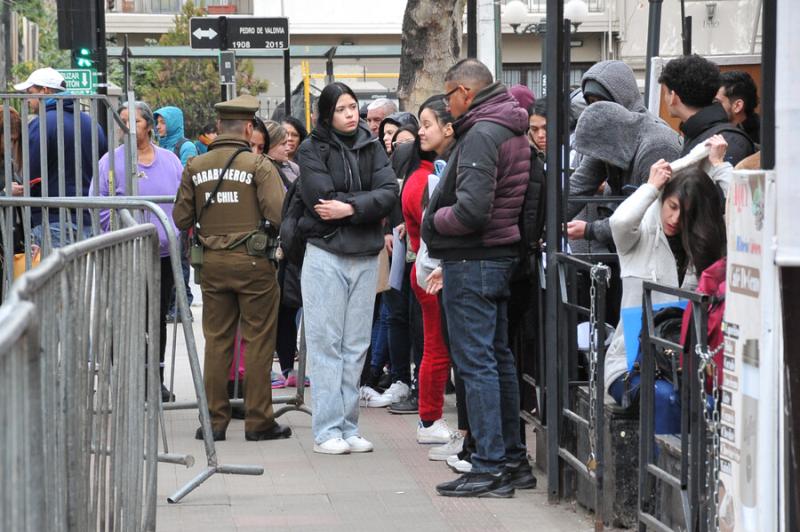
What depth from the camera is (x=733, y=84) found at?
24.4 ft

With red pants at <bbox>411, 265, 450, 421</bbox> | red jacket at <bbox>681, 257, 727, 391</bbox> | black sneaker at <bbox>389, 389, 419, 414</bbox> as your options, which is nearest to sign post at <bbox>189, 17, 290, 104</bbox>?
black sneaker at <bbox>389, 389, 419, 414</bbox>

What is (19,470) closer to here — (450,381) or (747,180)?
(747,180)

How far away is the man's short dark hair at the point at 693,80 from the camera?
6129 millimetres

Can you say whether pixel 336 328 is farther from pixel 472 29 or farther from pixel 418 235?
pixel 472 29

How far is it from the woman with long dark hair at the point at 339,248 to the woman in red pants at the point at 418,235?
0.16 m

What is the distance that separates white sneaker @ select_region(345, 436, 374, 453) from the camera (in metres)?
7.62

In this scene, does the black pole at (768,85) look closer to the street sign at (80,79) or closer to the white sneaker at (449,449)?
the white sneaker at (449,449)

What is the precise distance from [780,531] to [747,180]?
0.95m

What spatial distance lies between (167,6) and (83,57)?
108 feet

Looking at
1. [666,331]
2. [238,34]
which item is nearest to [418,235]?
[666,331]

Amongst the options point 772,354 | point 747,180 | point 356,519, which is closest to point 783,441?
point 772,354

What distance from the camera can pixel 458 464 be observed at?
6957 millimetres

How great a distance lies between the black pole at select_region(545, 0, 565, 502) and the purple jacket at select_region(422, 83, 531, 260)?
7.6 inches

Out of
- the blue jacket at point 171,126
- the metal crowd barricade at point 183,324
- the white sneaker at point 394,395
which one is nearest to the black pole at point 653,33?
the white sneaker at point 394,395
